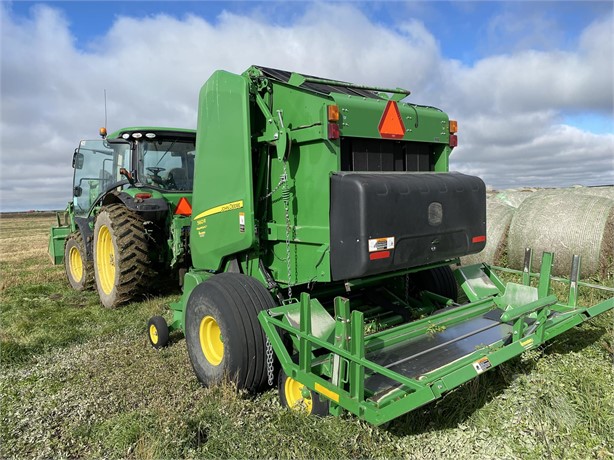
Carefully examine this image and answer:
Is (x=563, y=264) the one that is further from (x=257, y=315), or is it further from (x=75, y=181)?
(x=75, y=181)

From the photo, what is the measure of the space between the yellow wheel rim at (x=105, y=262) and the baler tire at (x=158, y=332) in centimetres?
227

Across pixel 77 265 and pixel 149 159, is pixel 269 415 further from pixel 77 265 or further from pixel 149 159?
pixel 77 265

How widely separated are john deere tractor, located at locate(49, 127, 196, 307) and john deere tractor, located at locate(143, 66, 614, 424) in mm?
1878

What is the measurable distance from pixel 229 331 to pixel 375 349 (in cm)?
111

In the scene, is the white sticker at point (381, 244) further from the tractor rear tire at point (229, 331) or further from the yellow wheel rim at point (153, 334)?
the yellow wheel rim at point (153, 334)

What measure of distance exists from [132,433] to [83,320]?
346 centimetres

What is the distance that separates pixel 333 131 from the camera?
335cm

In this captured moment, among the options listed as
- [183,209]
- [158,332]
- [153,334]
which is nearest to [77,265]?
[183,209]

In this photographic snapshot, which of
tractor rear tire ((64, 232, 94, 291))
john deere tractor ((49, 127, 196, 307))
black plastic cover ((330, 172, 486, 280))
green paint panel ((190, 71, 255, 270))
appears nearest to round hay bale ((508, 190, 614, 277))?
black plastic cover ((330, 172, 486, 280))

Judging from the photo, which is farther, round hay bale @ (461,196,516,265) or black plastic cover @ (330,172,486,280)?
round hay bale @ (461,196,516,265)

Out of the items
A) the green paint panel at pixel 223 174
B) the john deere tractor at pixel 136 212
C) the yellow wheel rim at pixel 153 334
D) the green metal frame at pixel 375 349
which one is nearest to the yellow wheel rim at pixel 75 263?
the john deere tractor at pixel 136 212

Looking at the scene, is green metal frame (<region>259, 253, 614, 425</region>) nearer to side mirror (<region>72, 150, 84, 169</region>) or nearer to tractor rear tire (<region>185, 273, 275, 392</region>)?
tractor rear tire (<region>185, 273, 275, 392</region>)

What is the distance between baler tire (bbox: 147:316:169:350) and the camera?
15.5 feet

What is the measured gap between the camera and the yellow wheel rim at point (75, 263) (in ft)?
26.9
